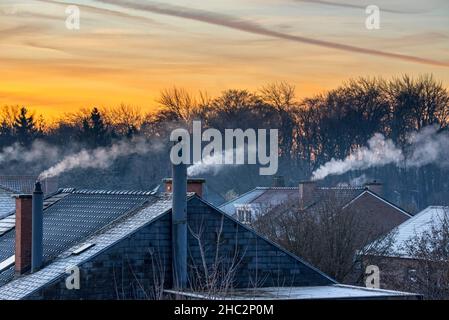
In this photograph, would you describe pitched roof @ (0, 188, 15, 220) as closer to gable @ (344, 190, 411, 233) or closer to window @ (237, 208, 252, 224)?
window @ (237, 208, 252, 224)

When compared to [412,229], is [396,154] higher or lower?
higher

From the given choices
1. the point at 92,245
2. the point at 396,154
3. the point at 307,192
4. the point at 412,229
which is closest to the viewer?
the point at 92,245

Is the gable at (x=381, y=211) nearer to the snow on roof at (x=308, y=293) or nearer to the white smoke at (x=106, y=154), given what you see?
the white smoke at (x=106, y=154)

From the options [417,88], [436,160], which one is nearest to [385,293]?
[436,160]

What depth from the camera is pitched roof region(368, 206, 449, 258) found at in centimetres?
4994

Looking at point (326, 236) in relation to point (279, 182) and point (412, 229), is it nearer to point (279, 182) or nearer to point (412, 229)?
point (412, 229)

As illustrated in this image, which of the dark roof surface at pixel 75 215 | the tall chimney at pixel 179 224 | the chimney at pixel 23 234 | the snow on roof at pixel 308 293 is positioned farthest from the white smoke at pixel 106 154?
the snow on roof at pixel 308 293

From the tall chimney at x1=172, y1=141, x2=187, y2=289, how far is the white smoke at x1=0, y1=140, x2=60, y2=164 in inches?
2440

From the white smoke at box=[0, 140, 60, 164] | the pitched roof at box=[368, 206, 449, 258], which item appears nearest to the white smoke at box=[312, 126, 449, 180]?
the pitched roof at box=[368, 206, 449, 258]

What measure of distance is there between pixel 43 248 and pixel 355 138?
161 feet

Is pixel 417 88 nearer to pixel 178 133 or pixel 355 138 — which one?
pixel 355 138

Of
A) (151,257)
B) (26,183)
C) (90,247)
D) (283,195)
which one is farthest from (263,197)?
(151,257)

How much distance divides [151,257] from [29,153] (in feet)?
221

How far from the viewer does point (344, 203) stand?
182 ft
